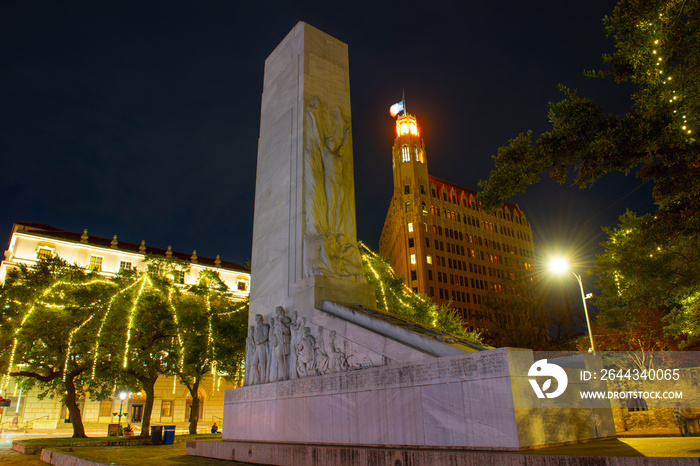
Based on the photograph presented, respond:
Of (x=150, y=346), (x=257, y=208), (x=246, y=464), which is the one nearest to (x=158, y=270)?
(x=150, y=346)

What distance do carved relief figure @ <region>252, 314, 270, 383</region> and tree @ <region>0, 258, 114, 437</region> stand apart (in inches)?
641

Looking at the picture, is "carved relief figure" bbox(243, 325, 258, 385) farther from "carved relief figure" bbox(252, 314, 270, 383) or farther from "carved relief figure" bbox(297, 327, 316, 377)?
"carved relief figure" bbox(297, 327, 316, 377)

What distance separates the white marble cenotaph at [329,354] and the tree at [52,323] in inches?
585

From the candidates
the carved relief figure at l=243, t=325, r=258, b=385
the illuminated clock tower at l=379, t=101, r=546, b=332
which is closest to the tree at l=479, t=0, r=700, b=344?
the carved relief figure at l=243, t=325, r=258, b=385

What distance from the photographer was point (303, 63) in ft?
54.3

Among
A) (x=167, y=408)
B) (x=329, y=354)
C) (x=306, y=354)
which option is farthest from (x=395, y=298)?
(x=167, y=408)

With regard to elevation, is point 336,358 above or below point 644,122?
below

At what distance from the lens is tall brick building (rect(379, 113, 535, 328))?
82.8 m

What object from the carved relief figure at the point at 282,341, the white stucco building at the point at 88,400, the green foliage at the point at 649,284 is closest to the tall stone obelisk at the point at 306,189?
the carved relief figure at the point at 282,341

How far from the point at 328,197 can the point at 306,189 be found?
74cm

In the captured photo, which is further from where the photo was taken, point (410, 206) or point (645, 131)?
point (410, 206)

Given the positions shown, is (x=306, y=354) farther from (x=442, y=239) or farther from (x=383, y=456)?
(x=442, y=239)

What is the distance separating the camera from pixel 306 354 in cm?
1185

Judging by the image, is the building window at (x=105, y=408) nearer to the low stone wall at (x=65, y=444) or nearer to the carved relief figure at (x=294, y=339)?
the low stone wall at (x=65, y=444)
